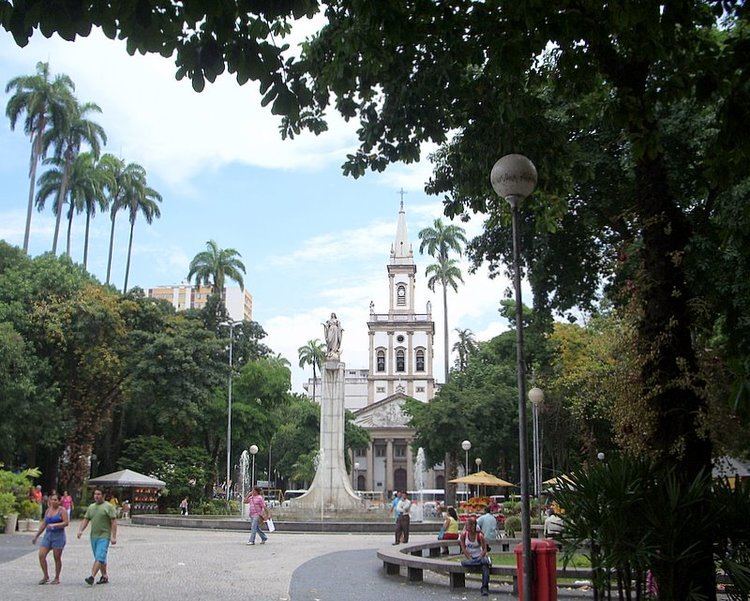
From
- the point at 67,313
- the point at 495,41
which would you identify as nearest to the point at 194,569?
the point at 495,41

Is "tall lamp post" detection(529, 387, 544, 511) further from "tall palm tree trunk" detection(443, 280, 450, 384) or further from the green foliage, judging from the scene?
"tall palm tree trunk" detection(443, 280, 450, 384)

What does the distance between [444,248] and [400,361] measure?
112 feet

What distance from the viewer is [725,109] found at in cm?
713

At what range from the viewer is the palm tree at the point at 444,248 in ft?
240

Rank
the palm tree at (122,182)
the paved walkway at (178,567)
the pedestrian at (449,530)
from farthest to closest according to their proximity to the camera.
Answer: the palm tree at (122,182), the pedestrian at (449,530), the paved walkway at (178,567)

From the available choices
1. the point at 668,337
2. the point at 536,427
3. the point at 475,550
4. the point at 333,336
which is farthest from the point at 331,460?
the point at 668,337

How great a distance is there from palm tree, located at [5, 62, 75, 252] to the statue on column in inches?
1027

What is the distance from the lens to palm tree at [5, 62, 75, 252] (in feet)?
172

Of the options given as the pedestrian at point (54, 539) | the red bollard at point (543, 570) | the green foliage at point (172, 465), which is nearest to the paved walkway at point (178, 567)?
the pedestrian at point (54, 539)

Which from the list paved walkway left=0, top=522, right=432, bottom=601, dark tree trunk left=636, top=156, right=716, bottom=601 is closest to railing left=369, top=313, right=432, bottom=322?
paved walkway left=0, top=522, right=432, bottom=601

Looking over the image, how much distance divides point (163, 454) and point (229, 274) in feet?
79.6

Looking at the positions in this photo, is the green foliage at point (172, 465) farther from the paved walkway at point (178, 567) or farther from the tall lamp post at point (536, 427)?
the tall lamp post at point (536, 427)

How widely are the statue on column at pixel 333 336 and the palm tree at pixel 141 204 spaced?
30.4m

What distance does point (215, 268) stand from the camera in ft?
209
